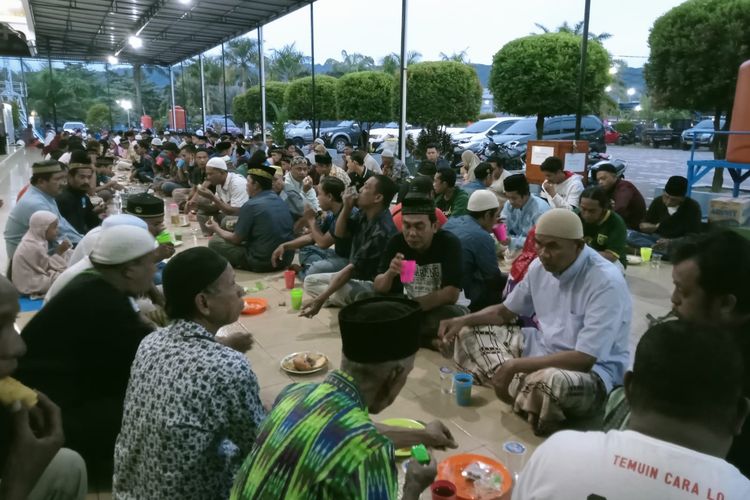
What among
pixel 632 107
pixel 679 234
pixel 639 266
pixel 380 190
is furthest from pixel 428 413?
pixel 632 107

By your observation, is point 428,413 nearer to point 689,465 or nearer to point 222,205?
Answer: point 689,465

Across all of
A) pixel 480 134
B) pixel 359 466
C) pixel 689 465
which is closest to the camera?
pixel 689 465

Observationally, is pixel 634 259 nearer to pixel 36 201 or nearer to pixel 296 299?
pixel 296 299

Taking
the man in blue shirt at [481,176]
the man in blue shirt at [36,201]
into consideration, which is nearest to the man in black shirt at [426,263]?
the man in blue shirt at [481,176]

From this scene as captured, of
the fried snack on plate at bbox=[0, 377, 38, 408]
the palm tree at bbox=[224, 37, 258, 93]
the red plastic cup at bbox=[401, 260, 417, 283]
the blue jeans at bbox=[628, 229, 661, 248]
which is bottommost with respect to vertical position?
the blue jeans at bbox=[628, 229, 661, 248]

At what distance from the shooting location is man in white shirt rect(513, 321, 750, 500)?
1.11 meters

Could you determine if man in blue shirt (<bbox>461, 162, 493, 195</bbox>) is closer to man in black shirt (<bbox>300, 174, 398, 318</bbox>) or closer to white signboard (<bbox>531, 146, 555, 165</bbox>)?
white signboard (<bbox>531, 146, 555, 165</bbox>)

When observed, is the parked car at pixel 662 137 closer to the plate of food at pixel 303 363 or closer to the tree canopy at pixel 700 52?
the tree canopy at pixel 700 52

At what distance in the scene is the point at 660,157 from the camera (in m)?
22.9

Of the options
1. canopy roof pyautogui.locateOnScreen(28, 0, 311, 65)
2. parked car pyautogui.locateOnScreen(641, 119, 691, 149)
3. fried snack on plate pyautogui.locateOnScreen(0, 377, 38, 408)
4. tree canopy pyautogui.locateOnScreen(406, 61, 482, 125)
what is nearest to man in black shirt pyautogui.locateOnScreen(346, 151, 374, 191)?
tree canopy pyautogui.locateOnScreen(406, 61, 482, 125)

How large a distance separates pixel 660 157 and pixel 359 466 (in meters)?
25.4

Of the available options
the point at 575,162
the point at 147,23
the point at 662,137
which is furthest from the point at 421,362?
→ the point at 662,137

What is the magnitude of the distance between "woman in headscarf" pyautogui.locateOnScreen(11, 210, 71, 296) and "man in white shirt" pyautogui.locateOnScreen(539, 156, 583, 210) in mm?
5685

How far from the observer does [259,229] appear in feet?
20.7
